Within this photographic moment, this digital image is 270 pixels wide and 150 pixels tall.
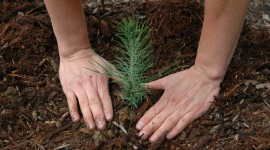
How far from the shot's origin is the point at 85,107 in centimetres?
171

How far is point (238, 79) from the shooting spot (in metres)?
1.75

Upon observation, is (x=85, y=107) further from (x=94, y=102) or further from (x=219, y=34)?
(x=219, y=34)

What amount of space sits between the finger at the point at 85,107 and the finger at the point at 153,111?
13.2 inches

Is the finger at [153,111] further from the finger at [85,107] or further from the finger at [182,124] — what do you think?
the finger at [85,107]

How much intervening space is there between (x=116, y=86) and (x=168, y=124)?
550 millimetres

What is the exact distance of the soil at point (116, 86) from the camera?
1540 millimetres

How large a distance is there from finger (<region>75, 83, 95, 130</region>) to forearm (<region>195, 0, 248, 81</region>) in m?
0.88

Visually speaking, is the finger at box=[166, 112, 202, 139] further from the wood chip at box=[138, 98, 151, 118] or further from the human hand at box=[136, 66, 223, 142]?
the wood chip at box=[138, 98, 151, 118]

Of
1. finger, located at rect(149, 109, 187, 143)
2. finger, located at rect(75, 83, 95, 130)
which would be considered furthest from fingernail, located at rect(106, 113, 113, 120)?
finger, located at rect(149, 109, 187, 143)

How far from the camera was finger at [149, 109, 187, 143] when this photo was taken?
155 cm

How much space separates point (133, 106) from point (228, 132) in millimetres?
668

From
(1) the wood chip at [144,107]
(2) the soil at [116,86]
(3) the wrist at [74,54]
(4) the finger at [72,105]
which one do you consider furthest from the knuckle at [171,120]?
(3) the wrist at [74,54]

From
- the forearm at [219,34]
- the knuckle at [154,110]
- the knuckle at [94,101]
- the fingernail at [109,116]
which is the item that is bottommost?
the fingernail at [109,116]

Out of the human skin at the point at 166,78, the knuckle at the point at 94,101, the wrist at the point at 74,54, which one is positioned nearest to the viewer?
the human skin at the point at 166,78
